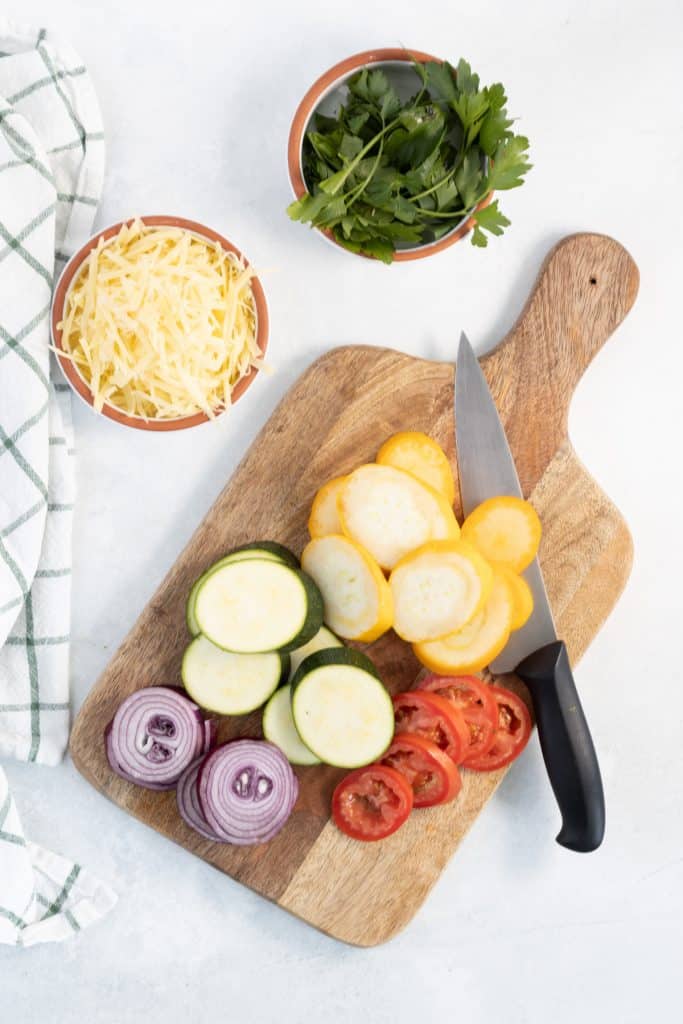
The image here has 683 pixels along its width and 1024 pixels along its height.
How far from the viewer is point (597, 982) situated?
2994 mm

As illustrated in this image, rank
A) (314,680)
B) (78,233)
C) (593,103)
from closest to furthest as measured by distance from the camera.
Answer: (314,680)
(78,233)
(593,103)

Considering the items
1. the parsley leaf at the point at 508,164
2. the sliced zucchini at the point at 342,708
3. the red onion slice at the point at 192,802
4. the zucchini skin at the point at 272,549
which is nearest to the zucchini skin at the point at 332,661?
the sliced zucchini at the point at 342,708

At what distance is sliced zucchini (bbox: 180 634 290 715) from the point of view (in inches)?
103

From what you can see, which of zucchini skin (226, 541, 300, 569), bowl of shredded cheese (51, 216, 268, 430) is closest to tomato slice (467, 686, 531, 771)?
zucchini skin (226, 541, 300, 569)

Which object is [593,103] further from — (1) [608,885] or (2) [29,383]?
(1) [608,885]

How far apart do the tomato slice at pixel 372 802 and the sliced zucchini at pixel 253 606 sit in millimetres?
421

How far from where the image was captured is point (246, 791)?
2.59 meters

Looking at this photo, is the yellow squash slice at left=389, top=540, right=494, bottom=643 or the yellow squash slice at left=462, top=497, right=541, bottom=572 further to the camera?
the yellow squash slice at left=462, top=497, right=541, bottom=572

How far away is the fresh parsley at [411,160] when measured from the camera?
251 cm

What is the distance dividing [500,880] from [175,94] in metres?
2.41

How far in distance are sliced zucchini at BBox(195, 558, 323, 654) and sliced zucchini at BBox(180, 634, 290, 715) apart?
0.23ft

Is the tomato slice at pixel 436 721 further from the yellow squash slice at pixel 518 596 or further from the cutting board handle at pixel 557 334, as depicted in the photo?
the cutting board handle at pixel 557 334

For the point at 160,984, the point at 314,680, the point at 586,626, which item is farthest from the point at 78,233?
the point at 160,984

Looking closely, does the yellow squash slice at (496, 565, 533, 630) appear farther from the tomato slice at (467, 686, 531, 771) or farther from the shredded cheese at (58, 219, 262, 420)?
the shredded cheese at (58, 219, 262, 420)
